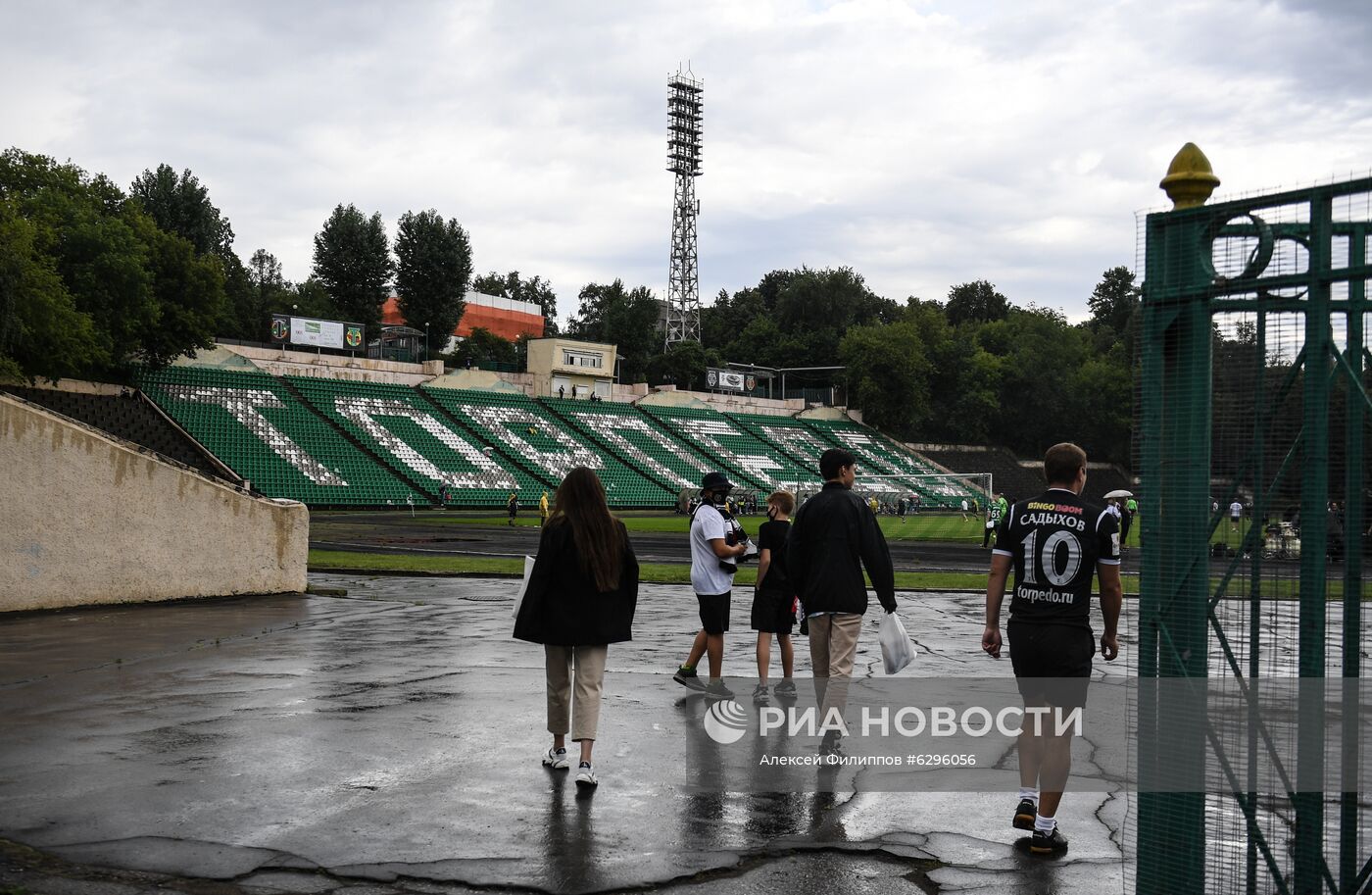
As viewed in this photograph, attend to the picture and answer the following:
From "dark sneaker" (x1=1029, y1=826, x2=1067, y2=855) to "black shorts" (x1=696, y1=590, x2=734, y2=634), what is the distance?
3849 mm

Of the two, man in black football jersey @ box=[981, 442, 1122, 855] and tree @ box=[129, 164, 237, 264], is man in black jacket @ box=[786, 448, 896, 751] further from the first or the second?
tree @ box=[129, 164, 237, 264]

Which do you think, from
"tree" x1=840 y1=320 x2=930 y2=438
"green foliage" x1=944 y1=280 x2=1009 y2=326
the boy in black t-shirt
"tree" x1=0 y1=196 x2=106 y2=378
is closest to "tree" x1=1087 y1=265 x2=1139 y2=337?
"green foliage" x1=944 y1=280 x2=1009 y2=326

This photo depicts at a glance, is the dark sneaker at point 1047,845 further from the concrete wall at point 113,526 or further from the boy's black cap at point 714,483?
the concrete wall at point 113,526

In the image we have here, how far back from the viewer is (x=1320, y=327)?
3.82 metres

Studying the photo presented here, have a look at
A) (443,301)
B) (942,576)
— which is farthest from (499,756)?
(443,301)

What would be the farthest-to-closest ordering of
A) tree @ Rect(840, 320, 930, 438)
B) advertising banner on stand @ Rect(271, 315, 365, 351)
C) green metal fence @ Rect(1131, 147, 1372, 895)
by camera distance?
1. tree @ Rect(840, 320, 930, 438)
2. advertising banner on stand @ Rect(271, 315, 365, 351)
3. green metal fence @ Rect(1131, 147, 1372, 895)

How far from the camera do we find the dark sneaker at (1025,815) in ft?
18.6

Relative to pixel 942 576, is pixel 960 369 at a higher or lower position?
higher

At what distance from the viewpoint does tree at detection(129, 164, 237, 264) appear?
72750mm

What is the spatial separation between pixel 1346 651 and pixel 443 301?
82616 mm

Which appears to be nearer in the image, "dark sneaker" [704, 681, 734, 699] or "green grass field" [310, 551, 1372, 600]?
"dark sneaker" [704, 681, 734, 699]

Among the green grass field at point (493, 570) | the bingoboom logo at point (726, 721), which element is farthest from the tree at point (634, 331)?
the bingoboom logo at point (726, 721)

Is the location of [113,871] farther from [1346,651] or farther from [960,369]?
[960,369]

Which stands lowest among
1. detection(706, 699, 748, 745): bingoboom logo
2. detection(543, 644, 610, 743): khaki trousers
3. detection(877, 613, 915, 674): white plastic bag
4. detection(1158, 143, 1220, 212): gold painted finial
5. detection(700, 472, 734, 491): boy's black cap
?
detection(706, 699, 748, 745): bingoboom logo
